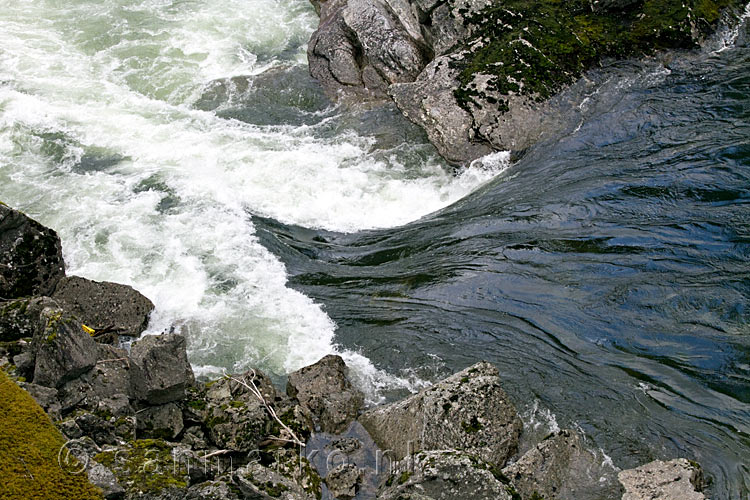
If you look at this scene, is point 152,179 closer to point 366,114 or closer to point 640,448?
point 366,114

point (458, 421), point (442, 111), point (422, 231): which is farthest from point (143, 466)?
point (442, 111)

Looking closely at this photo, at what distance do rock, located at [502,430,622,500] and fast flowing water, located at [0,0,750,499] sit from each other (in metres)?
0.43

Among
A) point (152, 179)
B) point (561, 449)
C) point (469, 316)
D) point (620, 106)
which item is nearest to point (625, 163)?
point (620, 106)

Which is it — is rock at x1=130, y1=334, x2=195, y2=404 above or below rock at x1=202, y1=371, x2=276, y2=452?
above

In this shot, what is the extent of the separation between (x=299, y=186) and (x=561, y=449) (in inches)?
297

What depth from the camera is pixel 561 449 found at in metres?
7.06

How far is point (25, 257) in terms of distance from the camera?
920cm

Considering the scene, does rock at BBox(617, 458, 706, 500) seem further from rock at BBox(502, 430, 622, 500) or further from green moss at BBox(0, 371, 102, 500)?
green moss at BBox(0, 371, 102, 500)

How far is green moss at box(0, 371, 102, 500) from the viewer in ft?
16.3

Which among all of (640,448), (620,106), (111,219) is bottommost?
(640,448)

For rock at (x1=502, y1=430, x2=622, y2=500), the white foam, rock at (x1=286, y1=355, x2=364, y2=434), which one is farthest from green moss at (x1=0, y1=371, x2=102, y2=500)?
rock at (x1=502, y1=430, x2=622, y2=500)

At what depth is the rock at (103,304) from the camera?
944 centimetres

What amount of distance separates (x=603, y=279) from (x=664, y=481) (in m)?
3.45

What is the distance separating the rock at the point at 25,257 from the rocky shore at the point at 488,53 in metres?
7.23
